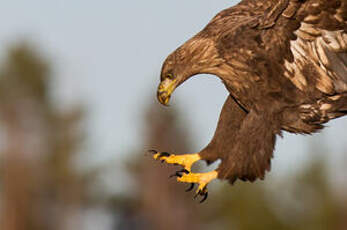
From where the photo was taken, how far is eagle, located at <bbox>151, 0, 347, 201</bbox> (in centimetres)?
859

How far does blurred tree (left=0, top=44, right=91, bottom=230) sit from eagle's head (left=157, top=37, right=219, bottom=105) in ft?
160

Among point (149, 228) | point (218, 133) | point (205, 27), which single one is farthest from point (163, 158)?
point (149, 228)

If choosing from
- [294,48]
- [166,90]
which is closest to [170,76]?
[166,90]

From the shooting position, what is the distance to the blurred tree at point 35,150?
58.3 metres

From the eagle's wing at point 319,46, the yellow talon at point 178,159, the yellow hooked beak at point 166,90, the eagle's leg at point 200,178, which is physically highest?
the yellow hooked beak at point 166,90

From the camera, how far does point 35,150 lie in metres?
62.7

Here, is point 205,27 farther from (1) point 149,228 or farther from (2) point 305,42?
(1) point 149,228

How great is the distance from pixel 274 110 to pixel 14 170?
2058 inches

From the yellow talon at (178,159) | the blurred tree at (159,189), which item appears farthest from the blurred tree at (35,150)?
the yellow talon at (178,159)

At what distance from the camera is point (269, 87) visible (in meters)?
8.73

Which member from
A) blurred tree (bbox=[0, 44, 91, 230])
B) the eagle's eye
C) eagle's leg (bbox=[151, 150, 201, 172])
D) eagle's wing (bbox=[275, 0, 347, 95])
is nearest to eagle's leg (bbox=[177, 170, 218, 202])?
eagle's leg (bbox=[151, 150, 201, 172])

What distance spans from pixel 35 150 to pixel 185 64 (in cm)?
5480

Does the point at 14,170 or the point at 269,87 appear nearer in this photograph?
the point at 269,87

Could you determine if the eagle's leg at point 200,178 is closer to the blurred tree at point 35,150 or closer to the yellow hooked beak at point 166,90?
the yellow hooked beak at point 166,90
